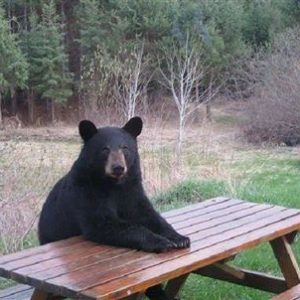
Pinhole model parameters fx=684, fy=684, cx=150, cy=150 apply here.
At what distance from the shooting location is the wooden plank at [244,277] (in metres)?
4.25

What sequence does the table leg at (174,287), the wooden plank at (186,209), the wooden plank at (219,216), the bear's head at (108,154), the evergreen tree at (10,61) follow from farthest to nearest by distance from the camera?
1. the evergreen tree at (10,61)
2. the table leg at (174,287)
3. the wooden plank at (186,209)
4. the wooden plank at (219,216)
5. the bear's head at (108,154)

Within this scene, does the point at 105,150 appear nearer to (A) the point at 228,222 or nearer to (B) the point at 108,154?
(B) the point at 108,154

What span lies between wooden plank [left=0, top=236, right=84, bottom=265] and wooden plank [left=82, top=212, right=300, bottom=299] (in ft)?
1.76

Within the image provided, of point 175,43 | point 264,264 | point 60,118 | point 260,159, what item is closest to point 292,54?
point 260,159

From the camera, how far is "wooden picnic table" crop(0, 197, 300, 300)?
2629 millimetres

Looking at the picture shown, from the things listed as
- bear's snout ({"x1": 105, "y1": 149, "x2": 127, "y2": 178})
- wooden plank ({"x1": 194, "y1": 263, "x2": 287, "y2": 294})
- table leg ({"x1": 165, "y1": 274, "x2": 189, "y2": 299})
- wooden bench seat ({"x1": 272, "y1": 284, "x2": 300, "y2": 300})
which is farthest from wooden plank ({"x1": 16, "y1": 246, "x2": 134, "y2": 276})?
wooden plank ({"x1": 194, "y1": 263, "x2": 287, "y2": 294})

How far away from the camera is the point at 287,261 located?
13.1 ft

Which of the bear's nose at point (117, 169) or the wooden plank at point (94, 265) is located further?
the bear's nose at point (117, 169)

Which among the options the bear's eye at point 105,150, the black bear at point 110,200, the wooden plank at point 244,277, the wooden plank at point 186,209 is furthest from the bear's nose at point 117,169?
the wooden plank at point 244,277

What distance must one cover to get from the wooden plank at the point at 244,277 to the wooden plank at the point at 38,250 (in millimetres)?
1304

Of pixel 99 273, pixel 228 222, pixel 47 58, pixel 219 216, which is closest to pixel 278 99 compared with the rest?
pixel 47 58

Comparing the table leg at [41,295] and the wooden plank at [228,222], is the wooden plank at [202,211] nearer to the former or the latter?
the wooden plank at [228,222]

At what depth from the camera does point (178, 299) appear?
4.29 m

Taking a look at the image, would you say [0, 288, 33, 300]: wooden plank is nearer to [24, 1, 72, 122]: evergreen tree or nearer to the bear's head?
the bear's head
